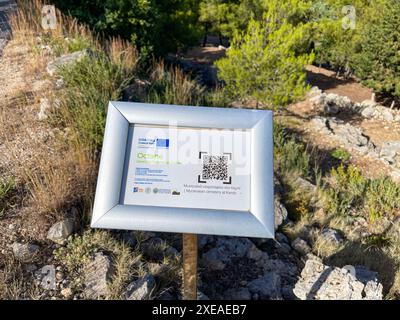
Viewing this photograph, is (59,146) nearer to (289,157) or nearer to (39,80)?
(39,80)

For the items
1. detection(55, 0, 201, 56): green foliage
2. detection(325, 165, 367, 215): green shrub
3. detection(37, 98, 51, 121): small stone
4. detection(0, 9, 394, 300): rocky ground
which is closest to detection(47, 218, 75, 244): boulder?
detection(0, 9, 394, 300): rocky ground

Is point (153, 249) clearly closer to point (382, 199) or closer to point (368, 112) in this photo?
point (382, 199)

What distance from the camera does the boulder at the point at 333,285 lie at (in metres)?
2.81

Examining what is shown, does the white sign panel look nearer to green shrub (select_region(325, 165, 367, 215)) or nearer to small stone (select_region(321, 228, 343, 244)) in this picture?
small stone (select_region(321, 228, 343, 244))

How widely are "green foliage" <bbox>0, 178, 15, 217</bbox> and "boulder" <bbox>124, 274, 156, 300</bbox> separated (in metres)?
1.30

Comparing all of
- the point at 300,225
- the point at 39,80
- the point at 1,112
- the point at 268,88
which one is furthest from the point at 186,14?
the point at 300,225

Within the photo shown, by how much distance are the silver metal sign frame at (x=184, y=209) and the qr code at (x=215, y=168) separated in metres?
0.16

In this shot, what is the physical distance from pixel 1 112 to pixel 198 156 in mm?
3217

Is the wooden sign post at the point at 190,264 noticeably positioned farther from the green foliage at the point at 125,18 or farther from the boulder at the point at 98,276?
the green foliage at the point at 125,18

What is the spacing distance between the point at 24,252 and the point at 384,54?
418 inches

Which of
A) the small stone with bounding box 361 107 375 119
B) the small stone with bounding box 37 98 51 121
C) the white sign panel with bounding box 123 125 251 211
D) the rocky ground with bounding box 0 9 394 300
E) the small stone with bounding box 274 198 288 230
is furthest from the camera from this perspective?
the small stone with bounding box 361 107 375 119

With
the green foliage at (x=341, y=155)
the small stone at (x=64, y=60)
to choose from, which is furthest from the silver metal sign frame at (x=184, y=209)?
the green foliage at (x=341, y=155)

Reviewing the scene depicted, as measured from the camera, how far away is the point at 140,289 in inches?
99.6

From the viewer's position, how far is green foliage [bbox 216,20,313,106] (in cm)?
680
